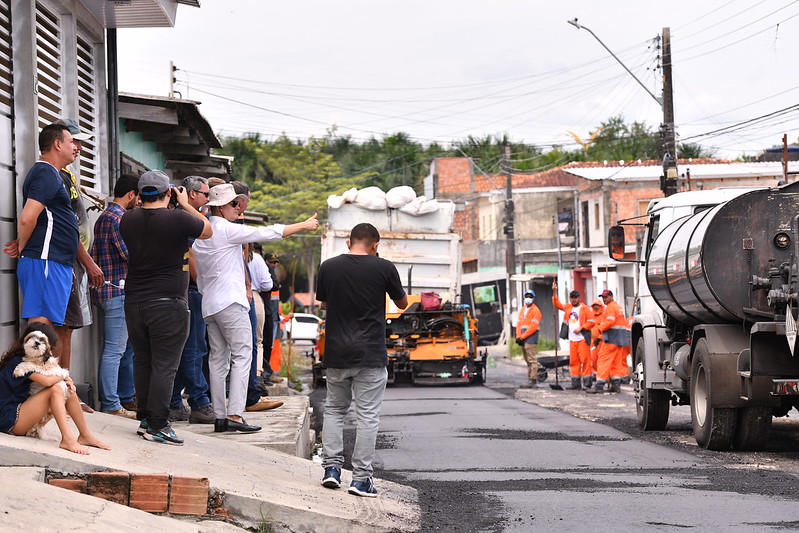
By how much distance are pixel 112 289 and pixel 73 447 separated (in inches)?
118

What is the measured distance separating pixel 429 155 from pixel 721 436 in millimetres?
66150

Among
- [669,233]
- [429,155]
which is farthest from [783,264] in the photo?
[429,155]

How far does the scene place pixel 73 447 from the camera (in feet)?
20.9

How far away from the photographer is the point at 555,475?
30.2 ft

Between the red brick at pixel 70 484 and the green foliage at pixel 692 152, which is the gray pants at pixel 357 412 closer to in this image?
the red brick at pixel 70 484

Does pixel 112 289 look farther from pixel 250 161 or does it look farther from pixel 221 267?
pixel 250 161

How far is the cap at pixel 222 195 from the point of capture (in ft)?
29.6

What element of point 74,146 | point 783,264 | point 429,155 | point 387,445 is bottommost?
point 387,445

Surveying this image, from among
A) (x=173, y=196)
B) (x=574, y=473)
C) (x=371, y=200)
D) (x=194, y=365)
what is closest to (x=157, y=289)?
(x=173, y=196)

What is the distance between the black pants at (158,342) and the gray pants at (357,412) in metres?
1.07

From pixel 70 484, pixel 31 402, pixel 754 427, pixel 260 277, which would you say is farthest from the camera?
pixel 260 277

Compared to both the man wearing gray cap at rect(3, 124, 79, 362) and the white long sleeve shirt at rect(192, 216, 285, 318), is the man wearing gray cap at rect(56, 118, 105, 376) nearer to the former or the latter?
the man wearing gray cap at rect(3, 124, 79, 362)

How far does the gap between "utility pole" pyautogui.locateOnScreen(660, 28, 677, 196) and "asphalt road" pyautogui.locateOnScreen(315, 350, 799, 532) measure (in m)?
10.7

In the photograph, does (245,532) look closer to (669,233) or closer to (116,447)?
(116,447)
